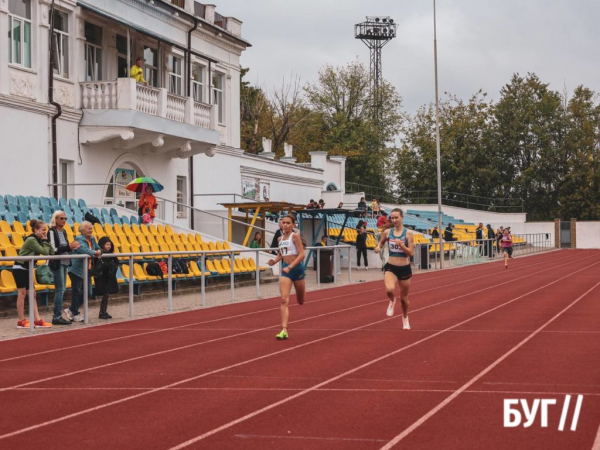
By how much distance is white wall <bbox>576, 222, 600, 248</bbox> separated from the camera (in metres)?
67.9

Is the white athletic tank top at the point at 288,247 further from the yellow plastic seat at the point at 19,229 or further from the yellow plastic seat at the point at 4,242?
the yellow plastic seat at the point at 19,229

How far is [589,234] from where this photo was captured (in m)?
68.1

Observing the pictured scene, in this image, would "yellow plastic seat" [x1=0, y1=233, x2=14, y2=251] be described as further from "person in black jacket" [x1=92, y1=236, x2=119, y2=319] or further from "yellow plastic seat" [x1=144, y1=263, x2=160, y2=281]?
"yellow plastic seat" [x1=144, y1=263, x2=160, y2=281]

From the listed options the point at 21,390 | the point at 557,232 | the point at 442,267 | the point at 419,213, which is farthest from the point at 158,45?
the point at 557,232

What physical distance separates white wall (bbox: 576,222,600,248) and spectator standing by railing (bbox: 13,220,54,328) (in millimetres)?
58316

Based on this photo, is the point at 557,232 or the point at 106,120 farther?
the point at 557,232

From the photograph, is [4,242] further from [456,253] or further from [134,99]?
[456,253]

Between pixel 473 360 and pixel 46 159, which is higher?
pixel 46 159

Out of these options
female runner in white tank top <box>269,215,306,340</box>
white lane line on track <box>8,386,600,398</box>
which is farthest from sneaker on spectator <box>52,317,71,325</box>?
white lane line on track <box>8,386,600,398</box>

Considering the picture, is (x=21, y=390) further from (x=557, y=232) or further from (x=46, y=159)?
(x=557, y=232)

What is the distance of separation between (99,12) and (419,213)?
38.5 meters

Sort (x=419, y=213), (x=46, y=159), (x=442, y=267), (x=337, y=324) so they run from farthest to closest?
(x=419, y=213)
(x=442, y=267)
(x=46, y=159)
(x=337, y=324)

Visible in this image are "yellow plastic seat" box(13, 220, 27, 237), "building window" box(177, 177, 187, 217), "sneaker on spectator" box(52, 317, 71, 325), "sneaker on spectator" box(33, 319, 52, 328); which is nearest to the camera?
"sneaker on spectator" box(33, 319, 52, 328)

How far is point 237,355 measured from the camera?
11398 mm
